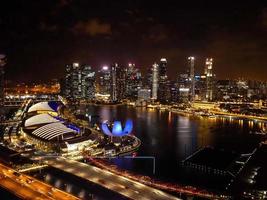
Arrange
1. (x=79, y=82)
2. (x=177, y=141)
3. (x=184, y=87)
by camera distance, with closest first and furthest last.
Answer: (x=177, y=141) < (x=79, y=82) < (x=184, y=87)

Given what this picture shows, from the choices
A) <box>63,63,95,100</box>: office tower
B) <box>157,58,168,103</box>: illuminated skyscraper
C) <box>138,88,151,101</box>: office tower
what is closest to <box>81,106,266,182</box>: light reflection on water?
<box>138,88,151,101</box>: office tower

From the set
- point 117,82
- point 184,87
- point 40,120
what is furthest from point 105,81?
point 40,120

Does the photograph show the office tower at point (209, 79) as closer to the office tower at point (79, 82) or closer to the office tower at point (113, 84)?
the office tower at point (113, 84)

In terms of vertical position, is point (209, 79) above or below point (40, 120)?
above

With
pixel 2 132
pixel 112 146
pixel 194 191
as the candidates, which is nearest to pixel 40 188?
pixel 194 191

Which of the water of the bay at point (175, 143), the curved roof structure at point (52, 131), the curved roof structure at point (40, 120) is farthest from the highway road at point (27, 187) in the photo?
the curved roof structure at point (40, 120)

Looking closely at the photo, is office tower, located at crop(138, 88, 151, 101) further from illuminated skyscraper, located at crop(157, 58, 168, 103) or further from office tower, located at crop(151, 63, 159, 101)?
illuminated skyscraper, located at crop(157, 58, 168, 103)

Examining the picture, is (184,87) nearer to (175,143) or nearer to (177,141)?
(177,141)
